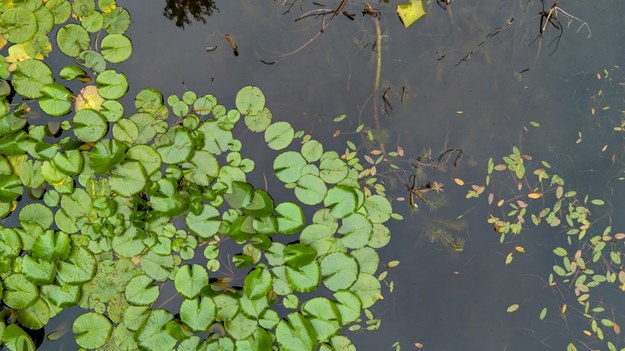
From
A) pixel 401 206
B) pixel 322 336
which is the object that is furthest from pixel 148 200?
pixel 401 206

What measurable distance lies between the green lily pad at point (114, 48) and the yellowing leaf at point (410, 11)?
157 cm

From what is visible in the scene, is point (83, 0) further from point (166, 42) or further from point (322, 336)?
point (322, 336)

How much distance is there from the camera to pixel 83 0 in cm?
276

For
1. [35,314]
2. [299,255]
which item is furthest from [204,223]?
[35,314]

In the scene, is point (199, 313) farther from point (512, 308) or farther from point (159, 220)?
point (512, 308)

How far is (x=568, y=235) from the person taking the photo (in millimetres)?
2785

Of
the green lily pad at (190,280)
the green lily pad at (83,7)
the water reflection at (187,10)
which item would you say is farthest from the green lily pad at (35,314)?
the water reflection at (187,10)

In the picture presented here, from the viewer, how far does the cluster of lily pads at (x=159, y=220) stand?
102 inches

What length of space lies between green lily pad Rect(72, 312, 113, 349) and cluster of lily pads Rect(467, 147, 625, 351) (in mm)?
2129

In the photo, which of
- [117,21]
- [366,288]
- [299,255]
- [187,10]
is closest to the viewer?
[299,255]

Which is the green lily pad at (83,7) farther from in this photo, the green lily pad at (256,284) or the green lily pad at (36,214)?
the green lily pad at (256,284)

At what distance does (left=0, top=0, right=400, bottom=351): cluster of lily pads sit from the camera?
2584mm

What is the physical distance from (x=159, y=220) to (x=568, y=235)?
2287mm

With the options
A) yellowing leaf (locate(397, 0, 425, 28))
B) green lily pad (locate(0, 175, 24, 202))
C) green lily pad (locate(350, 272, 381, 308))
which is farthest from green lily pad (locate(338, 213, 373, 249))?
green lily pad (locate(0, 175, 24, 202))
